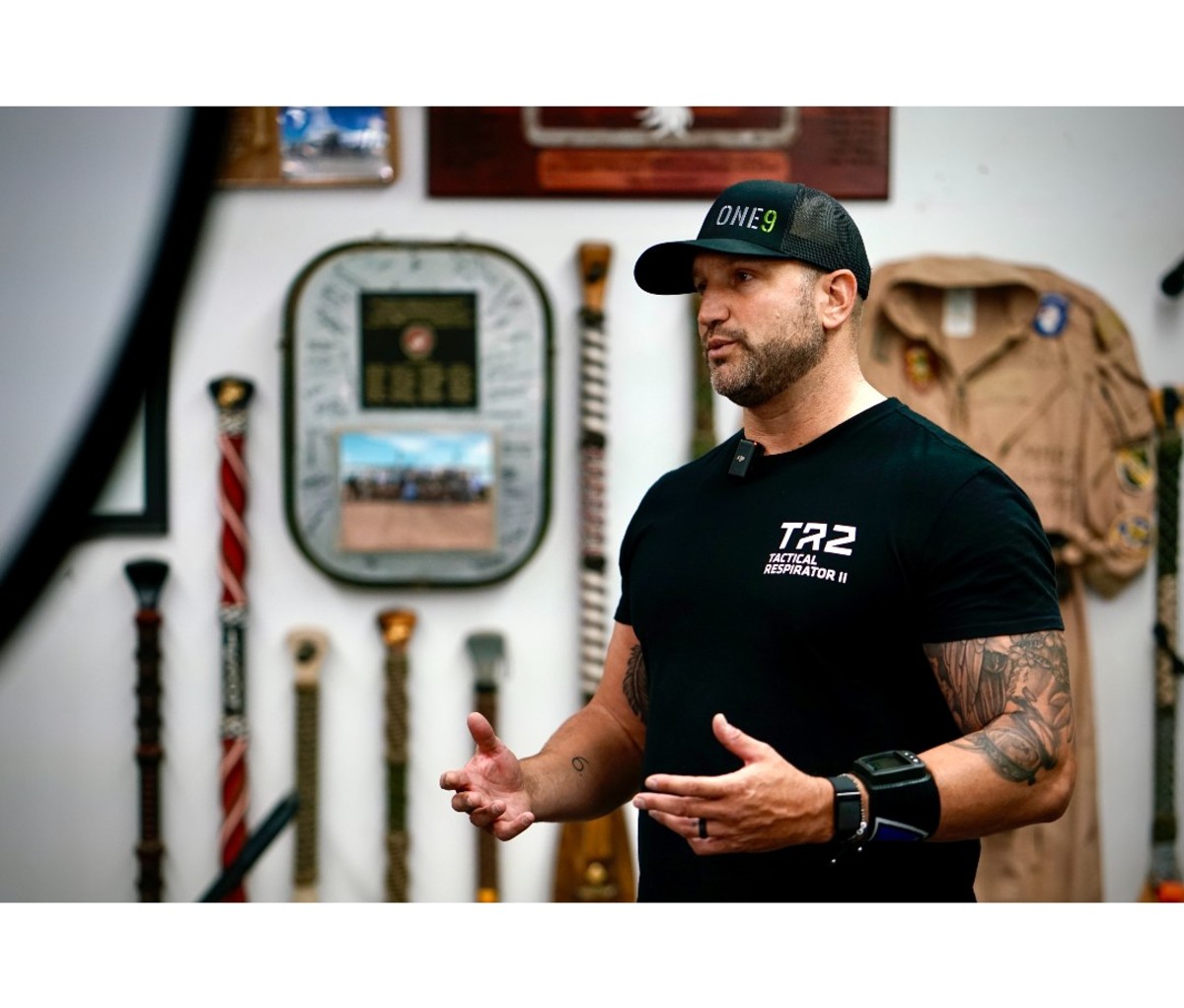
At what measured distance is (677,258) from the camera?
5.04 ft

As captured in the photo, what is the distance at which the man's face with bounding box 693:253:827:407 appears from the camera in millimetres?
1401

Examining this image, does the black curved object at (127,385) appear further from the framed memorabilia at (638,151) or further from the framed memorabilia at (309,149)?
the framed memorabilia at (638,151)

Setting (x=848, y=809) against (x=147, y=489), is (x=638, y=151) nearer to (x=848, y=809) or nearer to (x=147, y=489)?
(x=147, y=489)

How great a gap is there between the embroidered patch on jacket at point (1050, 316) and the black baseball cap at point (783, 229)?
152 cm

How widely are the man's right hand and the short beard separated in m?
0.49

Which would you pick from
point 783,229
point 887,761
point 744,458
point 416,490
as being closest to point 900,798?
point 887,761

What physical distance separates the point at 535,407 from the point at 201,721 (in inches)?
42.1

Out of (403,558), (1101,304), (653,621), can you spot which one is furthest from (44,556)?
(1101,304)

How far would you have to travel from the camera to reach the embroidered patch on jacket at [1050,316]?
280cm

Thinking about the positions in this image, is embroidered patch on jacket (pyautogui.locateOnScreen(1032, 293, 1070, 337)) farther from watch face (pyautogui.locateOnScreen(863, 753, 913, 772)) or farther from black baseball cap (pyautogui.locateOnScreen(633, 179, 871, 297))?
watch face (pyautogui.locateOnScreen(863, 753, 913, 772))

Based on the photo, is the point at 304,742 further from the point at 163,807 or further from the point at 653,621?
the point at 653,621

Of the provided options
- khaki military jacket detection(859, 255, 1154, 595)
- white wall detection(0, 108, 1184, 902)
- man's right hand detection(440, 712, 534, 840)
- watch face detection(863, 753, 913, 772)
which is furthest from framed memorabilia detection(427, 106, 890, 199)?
watch face detection(863, 753, 913, 772)

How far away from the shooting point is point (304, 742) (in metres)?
2.77

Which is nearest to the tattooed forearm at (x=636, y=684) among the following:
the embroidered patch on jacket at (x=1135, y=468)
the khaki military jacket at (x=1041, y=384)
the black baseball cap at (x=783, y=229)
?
the black baseball cap at (x=783, y=229)
